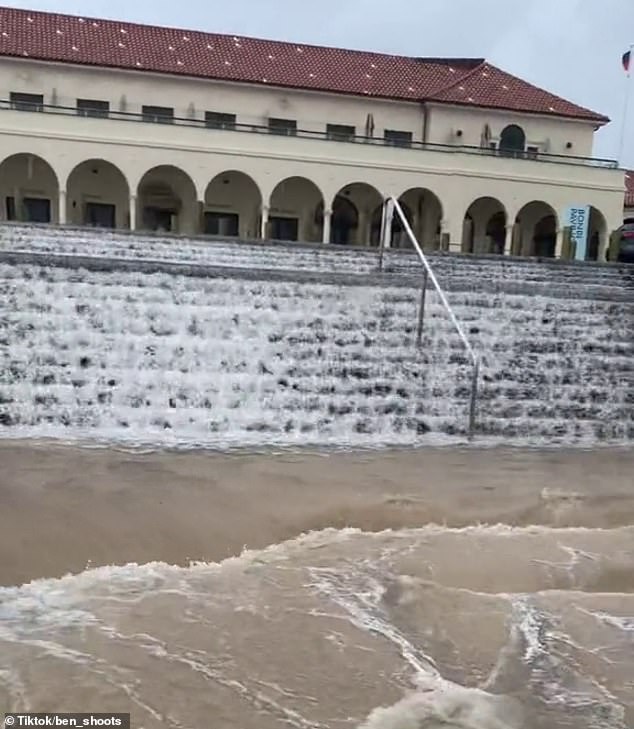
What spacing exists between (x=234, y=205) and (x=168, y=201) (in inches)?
76.7

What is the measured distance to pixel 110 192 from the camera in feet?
76.3

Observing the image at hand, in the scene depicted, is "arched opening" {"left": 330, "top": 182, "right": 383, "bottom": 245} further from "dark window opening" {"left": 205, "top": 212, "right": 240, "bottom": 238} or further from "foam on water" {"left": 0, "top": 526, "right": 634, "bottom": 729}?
"foam on water" {"left": 0, "top": 526, "right": 634, "bottom": 729}

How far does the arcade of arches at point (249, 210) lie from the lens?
22.4 m

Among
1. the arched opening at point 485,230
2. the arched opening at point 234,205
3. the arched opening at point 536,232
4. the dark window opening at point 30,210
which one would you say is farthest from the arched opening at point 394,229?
the dark window opening at point 30,210

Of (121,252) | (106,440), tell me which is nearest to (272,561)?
(106,440)

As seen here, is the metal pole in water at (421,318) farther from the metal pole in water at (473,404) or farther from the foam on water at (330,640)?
the foam on water at (330,640)

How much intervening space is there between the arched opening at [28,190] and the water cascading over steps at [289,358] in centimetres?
1372

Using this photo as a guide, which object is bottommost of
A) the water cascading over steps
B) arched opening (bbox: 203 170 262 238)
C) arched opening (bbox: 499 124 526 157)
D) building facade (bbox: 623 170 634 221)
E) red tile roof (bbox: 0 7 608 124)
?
the water cascading over steps

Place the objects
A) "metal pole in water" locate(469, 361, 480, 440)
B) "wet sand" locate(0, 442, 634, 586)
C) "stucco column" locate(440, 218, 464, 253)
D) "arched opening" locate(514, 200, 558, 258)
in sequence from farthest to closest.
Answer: "arched opening" locate(514, 200, 558, 258), "stucco column" locate(440, 218, 464, 253), "metal pole in water" locate(469, 361, 480, 440), "wet sand" locate(0, 442, 634, 586)

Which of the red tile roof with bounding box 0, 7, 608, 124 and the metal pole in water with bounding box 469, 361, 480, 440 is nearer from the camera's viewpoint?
the metal pole in water with bounding box 469, 361, 480, 440

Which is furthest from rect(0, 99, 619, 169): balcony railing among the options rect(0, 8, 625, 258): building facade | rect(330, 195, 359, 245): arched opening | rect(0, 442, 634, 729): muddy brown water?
rect(0, 442, 634, 729): muddy brown water

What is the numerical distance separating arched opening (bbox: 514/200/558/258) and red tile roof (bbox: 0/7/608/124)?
3.43m

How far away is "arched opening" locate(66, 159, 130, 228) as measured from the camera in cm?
2280

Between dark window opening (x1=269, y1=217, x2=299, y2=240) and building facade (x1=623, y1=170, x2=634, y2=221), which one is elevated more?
building facade (x1=623, y1=170, x2=634, y2=221)
